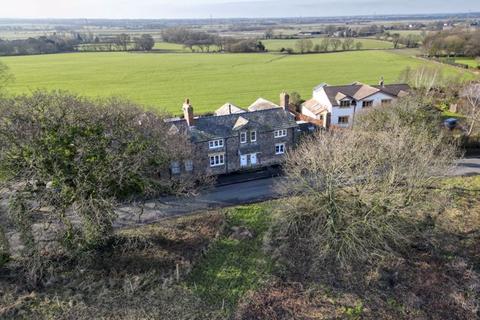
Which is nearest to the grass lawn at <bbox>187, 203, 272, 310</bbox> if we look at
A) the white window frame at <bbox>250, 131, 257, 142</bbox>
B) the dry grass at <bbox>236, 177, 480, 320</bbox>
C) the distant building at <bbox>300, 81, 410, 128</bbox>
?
the dry grass at <bbox>236, 177, 480, 320</bbox>

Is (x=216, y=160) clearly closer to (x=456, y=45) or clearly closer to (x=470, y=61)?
(x=470, y=61)

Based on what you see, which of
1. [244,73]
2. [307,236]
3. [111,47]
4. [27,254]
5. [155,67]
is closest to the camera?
[27,254]

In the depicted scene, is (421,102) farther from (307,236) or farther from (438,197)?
(307,236)

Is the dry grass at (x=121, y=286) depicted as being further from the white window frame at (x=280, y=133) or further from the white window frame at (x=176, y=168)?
the white window frame at (x=280, y=133)

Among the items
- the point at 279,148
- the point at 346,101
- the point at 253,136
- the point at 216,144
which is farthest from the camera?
the point at 346,101

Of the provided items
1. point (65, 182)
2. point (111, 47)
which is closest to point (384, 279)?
point (65, 182)

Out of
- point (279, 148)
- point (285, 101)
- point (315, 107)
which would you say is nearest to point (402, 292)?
point (279, 148)

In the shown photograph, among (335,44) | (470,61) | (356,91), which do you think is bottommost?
(470,61)

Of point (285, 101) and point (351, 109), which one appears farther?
point (351, 109)
